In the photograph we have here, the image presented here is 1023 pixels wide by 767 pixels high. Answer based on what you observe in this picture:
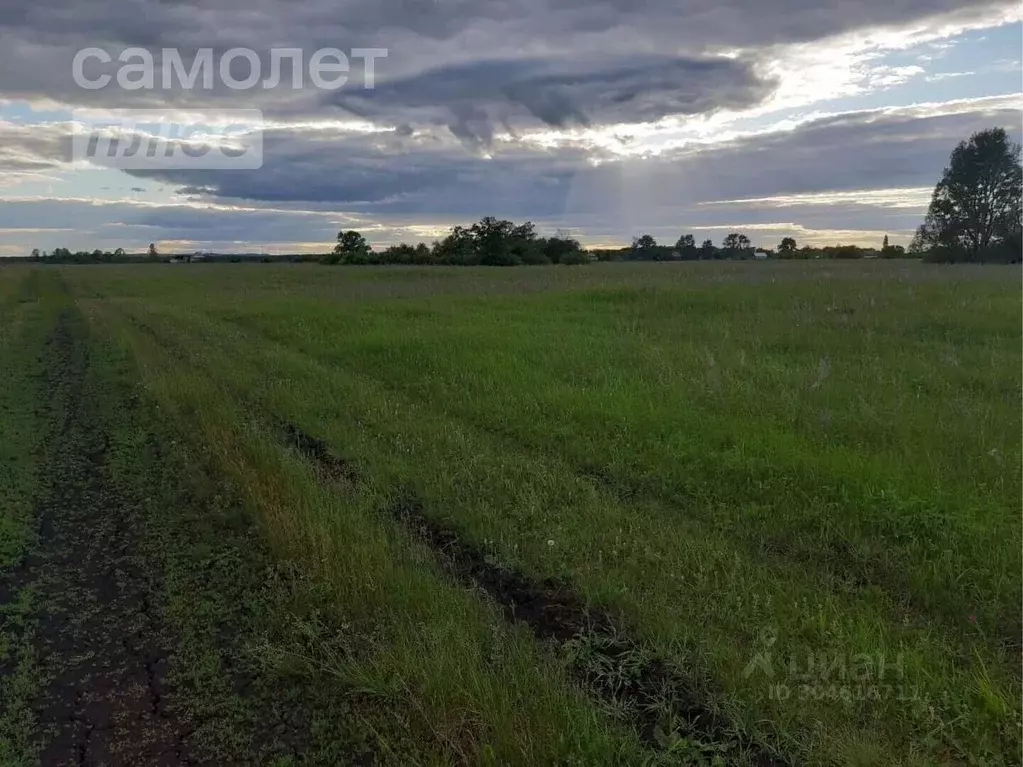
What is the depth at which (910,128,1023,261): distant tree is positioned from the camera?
167 ft

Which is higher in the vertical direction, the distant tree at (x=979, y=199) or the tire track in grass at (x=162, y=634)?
the distant tree at (x=979, y=199)

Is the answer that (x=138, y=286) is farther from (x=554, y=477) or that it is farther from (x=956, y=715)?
(x=956, y=715)

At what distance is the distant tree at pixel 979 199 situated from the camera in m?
51.0

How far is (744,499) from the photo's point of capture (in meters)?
5.69

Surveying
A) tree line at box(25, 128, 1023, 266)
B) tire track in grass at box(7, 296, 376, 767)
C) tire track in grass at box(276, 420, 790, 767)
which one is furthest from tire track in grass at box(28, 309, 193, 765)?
tree line at box(25, 128, 1023, 266)

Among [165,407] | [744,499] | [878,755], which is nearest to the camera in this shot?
[878,755]

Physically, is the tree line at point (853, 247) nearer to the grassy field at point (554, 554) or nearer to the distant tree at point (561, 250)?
the distant tree at point (561, 250)

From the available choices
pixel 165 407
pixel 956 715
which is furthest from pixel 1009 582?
pixel 165 407

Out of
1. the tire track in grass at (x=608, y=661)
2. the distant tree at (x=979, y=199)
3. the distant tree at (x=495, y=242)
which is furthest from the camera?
the distant tree at (x=495, y=242)

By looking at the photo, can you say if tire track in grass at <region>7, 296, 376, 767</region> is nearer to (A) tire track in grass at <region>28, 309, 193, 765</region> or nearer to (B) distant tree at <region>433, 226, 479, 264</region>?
(A) tire track in grass at <region>28, 309, 193, 765</region>

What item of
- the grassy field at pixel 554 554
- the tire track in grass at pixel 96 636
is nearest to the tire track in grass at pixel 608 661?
the grassy field at pixel 554 554

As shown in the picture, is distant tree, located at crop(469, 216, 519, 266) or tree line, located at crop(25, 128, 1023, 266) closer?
tree line, located at crop(25, 128, 1023, 266)

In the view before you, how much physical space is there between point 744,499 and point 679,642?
221cm

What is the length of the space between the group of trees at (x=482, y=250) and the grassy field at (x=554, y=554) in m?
67.4
